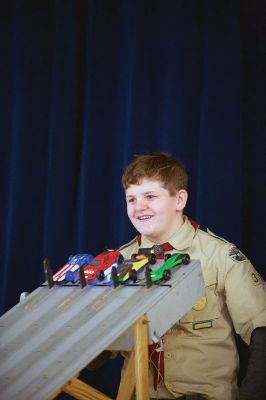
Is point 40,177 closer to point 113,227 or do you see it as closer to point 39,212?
point 39,212

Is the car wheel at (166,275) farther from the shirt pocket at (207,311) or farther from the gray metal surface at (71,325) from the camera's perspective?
the shirt pocket at (207,311)

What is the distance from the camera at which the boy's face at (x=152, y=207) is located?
2.04 meters

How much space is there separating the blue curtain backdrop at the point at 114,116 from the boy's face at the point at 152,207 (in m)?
0.42

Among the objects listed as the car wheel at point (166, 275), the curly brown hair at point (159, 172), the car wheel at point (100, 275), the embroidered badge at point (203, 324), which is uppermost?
the curly brown hair at point (159, 172)

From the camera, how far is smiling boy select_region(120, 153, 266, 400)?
1.87 m

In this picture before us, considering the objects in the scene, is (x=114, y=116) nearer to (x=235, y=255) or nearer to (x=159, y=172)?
(x=159, y=172)

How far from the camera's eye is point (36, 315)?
1.58 metres


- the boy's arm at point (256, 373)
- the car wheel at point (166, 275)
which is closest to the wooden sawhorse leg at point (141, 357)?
the car wheel at point (166, 275)

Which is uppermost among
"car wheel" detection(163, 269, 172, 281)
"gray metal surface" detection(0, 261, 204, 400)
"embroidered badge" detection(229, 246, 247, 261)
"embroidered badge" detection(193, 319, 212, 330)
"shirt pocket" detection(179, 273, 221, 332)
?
"car wheel" detection(163, 269, 172, 281)

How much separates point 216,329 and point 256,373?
26 centimetres

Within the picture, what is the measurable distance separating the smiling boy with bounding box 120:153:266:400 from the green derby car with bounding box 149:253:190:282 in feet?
1.12

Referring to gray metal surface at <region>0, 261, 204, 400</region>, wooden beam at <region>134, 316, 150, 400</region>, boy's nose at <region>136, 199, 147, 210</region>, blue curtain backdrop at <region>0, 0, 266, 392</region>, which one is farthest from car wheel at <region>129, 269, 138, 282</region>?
blue curtain backdrop at <region>0, 0, 266, 392</region>

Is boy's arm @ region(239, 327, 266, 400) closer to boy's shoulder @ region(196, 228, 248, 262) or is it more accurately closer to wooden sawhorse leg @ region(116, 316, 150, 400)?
boy's shoulder @ region(196, 228, 248, 262)

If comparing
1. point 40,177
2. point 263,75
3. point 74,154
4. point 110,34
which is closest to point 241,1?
point 263,75
